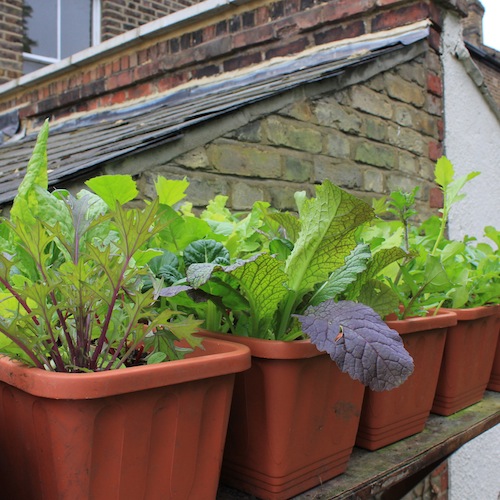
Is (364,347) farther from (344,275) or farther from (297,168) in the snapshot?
(297,168)

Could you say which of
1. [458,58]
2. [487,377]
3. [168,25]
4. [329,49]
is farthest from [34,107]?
[487,377]

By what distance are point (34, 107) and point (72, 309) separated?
484cm

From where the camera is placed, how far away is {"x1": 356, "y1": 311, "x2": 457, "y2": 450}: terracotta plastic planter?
0.90m

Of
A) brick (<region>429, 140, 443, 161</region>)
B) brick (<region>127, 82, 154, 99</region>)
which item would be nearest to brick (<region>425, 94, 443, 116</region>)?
brick (<region>429, 140, 443, 161</region>)

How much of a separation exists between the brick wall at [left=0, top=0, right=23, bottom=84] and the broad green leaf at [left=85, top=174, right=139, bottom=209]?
6.73 metres

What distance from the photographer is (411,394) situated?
0.96 m

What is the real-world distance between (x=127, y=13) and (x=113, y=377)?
7800mm

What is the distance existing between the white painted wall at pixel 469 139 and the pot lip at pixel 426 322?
2426 millimetres

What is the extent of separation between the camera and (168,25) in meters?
3.71

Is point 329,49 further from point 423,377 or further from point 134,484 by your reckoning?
point 134,484

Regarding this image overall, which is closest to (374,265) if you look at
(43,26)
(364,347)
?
(364,347)

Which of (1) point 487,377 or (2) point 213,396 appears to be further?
(1) point 487,377

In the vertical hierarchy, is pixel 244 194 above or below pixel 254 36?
below

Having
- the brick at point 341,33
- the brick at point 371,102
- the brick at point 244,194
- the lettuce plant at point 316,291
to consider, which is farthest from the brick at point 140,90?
the lettuce plant at point 316,291
